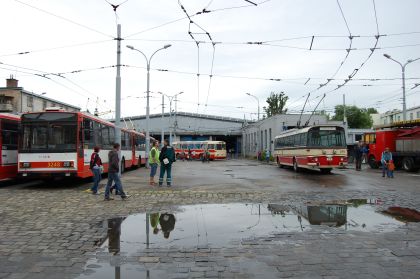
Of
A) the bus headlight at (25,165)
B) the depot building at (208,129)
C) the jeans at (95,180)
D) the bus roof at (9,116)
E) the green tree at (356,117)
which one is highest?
the green tree at (356,117)

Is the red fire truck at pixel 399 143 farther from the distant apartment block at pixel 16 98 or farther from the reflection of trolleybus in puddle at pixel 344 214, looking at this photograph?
the distant apartment block at pixel 16 98

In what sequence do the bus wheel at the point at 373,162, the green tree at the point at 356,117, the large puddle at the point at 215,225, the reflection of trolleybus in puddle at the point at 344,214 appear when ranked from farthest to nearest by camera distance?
the green tree at the point at 356,117
the bus wheel at the point at 373,162
the reflection of trolleybus in puddle at the point at 344,214
the large puddle at the point at 215,225

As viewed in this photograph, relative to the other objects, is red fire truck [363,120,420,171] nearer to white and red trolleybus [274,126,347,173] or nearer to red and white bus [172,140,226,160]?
white and red trolleybus [274,126,347,173]

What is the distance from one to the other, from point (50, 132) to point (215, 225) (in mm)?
9916

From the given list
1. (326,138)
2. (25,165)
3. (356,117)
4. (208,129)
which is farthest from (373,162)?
(356,117)

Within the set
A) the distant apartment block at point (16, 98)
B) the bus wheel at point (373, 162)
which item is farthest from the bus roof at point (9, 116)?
the distant apartment block at point (16, 98)

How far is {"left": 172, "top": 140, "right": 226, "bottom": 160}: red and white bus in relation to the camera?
54438mm

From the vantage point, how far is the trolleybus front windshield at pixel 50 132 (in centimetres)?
1573

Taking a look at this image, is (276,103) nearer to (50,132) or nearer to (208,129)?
(208,129)

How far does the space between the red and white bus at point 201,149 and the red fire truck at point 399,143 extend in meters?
24.2

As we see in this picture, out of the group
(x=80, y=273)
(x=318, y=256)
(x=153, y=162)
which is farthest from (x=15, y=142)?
(x=318, y=256)

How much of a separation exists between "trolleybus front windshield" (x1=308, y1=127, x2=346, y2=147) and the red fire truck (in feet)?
21.6

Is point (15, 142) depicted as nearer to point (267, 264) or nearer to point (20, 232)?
point (20, 232)

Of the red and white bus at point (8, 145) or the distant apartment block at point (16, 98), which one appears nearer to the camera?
the red and white bus at point (8, 145)
